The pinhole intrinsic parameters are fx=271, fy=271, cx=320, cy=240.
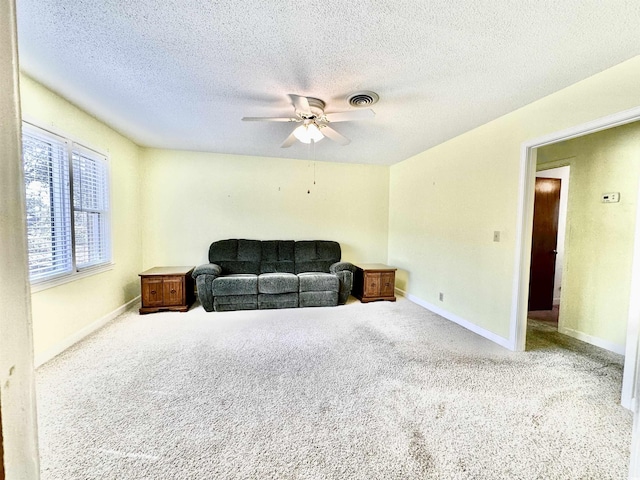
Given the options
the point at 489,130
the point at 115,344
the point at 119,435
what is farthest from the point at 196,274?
the point at 489,130

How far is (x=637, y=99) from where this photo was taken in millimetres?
1843

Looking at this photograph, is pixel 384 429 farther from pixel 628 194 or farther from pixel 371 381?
pixel 628 194

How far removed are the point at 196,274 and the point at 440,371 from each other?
3038 millimetres

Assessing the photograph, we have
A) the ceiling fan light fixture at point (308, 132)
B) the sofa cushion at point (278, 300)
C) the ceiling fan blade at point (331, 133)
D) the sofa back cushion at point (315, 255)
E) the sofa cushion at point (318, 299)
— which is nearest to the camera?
the ceiling fan light fixture at point (308, 132)

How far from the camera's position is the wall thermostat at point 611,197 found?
106 inches

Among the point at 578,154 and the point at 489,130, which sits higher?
the point at 489,130

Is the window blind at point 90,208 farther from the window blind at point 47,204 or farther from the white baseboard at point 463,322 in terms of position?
the white baseboard at point 463,322

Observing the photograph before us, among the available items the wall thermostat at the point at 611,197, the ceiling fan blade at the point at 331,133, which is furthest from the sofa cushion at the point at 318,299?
the wall thermostat at the point at 611,197

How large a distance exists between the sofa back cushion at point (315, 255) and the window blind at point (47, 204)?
2781 mm

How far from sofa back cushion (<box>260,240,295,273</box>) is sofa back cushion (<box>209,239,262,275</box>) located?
0.31ft

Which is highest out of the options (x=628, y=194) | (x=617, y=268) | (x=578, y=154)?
(x=578, y=154)

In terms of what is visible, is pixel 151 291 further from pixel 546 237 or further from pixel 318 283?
pixel 546 237

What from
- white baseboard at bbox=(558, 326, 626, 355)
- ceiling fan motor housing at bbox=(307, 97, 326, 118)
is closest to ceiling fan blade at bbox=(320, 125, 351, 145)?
ceiling fan motor housing at bbox=(307, 97, 326, 118)

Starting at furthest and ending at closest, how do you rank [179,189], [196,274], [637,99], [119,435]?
[179,189] < [196,274] < [637,99] < [119,435]
